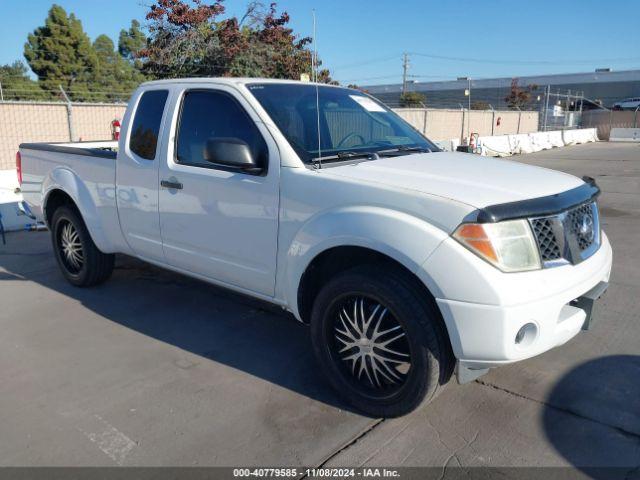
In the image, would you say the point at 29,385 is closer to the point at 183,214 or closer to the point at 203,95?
the point at 183,214

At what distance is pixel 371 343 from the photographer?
10.3ft

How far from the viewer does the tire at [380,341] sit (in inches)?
112

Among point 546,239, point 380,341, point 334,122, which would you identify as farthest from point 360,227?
point 334,122

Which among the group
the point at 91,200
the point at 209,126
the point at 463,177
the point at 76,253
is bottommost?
the point at 76,253

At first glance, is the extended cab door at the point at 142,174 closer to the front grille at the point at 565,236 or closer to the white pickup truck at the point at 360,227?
the white pickup truck at the point at 360,227

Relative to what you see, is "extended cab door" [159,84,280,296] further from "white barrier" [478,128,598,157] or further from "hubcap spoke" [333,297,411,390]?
"white barrier" [478,128,598,157]

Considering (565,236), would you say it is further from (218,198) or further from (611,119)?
(611,119)

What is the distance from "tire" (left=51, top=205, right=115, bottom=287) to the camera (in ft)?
17.2

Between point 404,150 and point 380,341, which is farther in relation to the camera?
point 404,150

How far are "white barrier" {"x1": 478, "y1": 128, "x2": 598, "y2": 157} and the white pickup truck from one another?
59.5 feet

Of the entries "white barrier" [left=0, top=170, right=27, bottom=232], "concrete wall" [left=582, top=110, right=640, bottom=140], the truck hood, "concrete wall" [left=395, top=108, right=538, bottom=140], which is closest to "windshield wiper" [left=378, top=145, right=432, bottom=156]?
the truck hood

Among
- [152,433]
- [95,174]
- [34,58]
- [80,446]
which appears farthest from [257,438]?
[34,58]

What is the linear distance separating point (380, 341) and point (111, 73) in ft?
161

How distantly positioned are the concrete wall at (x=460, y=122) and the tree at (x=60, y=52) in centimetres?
2507
